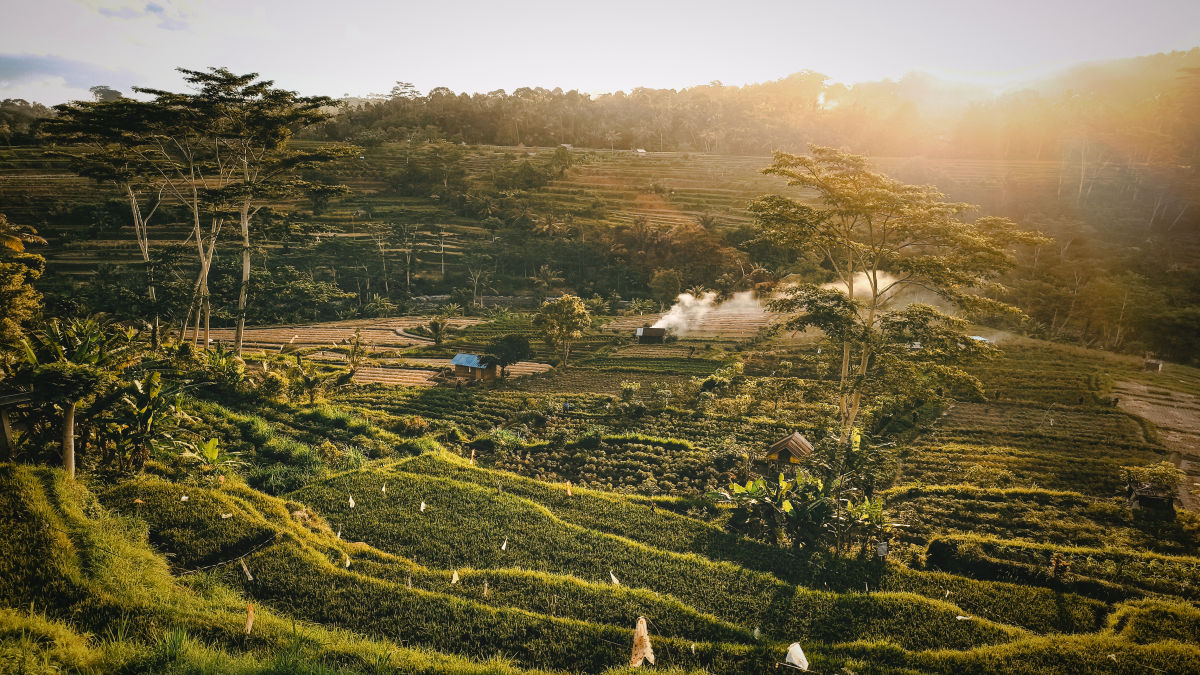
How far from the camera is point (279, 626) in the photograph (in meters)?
7.67

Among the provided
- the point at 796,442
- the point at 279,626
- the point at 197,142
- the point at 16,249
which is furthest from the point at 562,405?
the point at 16,249

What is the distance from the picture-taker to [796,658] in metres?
7.80

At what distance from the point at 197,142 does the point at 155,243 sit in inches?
1125

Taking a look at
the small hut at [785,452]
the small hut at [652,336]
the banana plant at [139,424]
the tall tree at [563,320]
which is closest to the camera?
the banana plant at [139,424]

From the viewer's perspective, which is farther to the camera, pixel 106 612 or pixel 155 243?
pixel 155 243

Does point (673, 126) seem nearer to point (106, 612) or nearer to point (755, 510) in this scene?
point (755, 510)

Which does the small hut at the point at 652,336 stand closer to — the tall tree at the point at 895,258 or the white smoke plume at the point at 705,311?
the white smoke plume at the point at 705,311

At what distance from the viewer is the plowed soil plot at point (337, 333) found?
3159 centimetres

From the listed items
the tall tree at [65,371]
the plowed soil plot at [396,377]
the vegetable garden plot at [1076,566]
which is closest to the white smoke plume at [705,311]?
the plowed soil plot at [396,377]

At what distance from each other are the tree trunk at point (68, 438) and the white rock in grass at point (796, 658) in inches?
456

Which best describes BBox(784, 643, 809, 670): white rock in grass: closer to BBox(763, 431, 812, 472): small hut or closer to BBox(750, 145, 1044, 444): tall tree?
BBox(750, 145, 1044, 444): tall tree

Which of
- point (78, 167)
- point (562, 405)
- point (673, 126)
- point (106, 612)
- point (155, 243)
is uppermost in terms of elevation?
point (673, 126)

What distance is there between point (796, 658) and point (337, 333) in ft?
105

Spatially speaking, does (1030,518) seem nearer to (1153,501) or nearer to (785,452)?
(1153,501)
